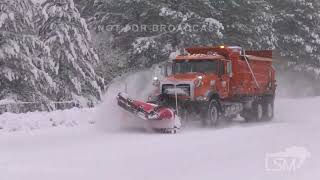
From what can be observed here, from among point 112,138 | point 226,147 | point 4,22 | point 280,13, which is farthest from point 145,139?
point 280,13

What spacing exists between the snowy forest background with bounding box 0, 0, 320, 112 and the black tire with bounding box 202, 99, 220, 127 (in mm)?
4542

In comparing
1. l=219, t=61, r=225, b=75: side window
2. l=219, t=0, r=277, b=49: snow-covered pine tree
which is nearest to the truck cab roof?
l=219, t=61, r=225, b=75: side window

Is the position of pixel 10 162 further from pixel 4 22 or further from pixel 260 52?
pixel 260 52

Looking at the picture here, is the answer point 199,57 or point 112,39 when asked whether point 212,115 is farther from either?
point 112,39

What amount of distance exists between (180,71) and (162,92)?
4.32 ft

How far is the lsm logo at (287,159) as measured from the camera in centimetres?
1007

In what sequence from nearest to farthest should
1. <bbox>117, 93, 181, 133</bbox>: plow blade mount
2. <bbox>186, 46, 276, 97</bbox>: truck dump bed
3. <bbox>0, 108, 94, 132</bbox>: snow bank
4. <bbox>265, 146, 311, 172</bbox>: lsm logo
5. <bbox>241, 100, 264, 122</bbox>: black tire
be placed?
<bbox>265, 146, 311, 172</bbox>: lsm logo → <bbox>0, 108, 94, 132</bbox>: snow bank → <bbox>117, 93, 181, 133</bbox>: plow blade mount → <bbox>186, 46, 276, 97</bbox>: truck dump bed → <bbox>241, 100, 264, 122</bbox>: black tire

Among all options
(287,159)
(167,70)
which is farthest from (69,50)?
(287,159)

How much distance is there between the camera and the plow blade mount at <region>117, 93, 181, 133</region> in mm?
16047

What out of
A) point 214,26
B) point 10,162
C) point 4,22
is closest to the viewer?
point 10,162

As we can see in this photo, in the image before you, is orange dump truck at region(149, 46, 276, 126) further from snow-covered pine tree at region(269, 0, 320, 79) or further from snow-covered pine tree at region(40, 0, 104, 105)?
snow-covered pine tree at region(269, 0, 320, 79)

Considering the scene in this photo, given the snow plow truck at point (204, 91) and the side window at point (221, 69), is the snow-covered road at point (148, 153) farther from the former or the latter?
the side window at point (221, 69)

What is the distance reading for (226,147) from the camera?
499 inches

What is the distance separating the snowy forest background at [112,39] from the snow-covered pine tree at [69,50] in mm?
39
